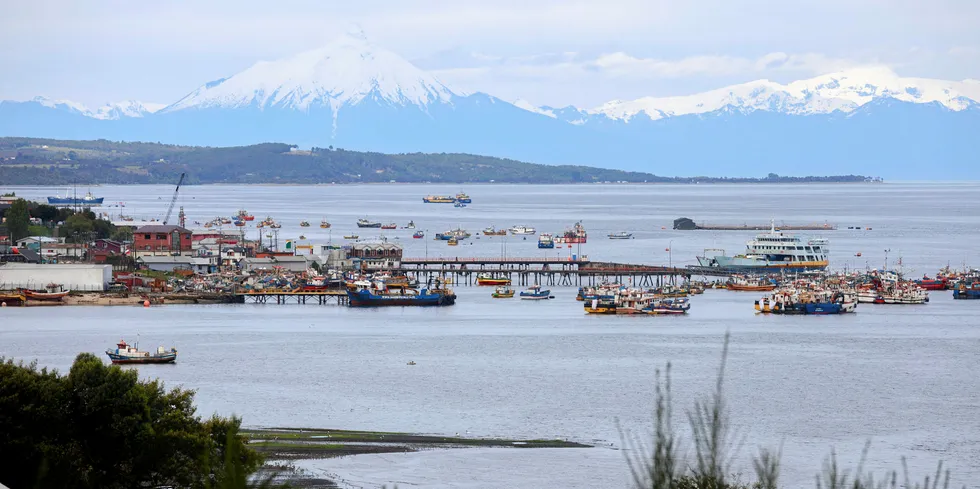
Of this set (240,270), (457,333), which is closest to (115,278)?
(240,270)

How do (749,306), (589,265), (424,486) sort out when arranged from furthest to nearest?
(589,265) → (749,306) → (424,486)

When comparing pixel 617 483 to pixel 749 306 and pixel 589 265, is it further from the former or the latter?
pixel 589 265

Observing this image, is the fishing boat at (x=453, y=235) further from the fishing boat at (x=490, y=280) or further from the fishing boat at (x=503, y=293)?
the fishing boat at (x=503, y=293)

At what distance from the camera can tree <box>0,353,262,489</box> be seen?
16125 millimetres

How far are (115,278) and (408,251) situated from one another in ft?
95.1

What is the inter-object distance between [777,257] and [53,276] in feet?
111

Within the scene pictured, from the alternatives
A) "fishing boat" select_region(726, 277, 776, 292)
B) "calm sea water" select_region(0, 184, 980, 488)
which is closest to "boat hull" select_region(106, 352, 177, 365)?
"calm sea water" select_region(0, 184, 980, 488)

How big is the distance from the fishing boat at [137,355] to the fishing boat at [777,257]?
36.6 metres

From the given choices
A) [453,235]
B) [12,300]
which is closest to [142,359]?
[12,300]

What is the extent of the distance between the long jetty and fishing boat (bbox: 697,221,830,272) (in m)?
2.10

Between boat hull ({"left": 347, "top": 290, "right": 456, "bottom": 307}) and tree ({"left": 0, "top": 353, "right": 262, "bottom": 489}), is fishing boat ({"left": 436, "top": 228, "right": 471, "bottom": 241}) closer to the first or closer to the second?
boat hull ({"left": 347, "top": 290, "right": 456, "bottom": 307})

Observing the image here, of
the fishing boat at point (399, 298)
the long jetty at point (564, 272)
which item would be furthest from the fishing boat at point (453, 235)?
the fishing boat at point (399, 298)

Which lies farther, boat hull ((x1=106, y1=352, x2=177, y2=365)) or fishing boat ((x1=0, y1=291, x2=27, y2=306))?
fishing boat ((x1=0, y1=291, x2=27, y2=306))

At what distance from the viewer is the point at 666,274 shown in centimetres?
5978
